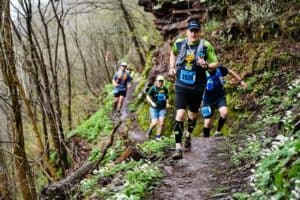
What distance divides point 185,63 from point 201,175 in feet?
6.25

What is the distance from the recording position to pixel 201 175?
772cm

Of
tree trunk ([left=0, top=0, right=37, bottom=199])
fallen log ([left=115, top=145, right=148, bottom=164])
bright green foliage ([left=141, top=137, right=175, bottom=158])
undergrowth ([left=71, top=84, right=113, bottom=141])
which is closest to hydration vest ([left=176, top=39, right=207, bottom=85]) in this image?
bright green foliage ([left=141, top=137, right=175, bottom=158])

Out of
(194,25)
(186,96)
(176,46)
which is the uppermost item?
(194,25)

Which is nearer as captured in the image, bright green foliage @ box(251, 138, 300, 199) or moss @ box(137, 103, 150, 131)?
bright green foliage @ box(251, 138, 300, 199)

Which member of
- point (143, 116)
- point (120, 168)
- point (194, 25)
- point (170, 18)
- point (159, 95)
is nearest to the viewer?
point (194, 25)

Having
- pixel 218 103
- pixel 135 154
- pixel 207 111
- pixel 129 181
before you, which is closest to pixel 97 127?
pixel 207 111

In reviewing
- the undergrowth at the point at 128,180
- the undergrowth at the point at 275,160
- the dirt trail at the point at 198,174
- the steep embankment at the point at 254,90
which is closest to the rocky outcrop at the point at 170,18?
the steep embankment at the point at 254,90

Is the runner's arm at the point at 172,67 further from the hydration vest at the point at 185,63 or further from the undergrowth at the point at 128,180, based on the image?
the undergrowth at the point at 128,180

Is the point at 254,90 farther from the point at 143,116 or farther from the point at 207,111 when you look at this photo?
the point at 143,116

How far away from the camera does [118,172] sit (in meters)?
8.97

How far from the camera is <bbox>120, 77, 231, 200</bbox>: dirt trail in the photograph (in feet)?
22.7

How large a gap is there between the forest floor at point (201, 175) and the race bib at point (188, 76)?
1462 millimetres

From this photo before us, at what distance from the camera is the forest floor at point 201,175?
6770mm

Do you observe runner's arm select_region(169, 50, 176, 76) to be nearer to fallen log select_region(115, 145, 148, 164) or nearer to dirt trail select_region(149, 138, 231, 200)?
dirt trail select_region(149, 138, 231, 200)
